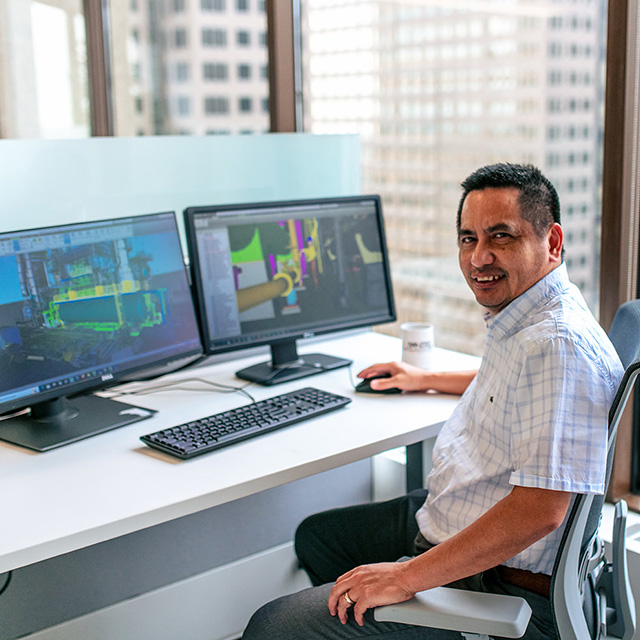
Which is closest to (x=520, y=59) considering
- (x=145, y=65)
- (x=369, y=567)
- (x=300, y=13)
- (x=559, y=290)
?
(x=300, y=13)

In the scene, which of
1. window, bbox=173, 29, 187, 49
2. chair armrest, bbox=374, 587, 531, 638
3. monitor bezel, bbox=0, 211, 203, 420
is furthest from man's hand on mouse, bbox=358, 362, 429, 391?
window, bbox=173, 29, 187, 49

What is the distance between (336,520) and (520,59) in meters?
1.40

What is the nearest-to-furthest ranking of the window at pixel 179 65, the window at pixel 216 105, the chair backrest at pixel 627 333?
the chair backrest at pixel 627 333
the window at pixel 179 65
the window at pixel 216 105

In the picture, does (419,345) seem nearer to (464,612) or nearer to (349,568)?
→ (349,568)

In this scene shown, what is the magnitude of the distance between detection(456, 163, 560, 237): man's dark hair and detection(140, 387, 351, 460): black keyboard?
24.6 inches

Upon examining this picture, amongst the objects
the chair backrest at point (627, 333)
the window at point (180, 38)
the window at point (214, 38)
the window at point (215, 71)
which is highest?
the window at point (180, 38)

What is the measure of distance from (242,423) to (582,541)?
0.73 m

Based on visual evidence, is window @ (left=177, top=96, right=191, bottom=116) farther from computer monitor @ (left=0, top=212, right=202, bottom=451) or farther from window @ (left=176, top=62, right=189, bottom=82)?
computer monitor @ (left=0, top=212, right=202, bottom=451)

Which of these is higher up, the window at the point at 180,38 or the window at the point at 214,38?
the window at the point at 180,38

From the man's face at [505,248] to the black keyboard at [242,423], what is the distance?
0.51m

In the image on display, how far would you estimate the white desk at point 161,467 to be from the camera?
48.9 inches

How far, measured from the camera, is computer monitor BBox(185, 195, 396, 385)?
1872 mm

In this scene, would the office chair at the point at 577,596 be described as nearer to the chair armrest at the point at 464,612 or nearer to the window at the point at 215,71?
the chair armrest at the point at 464,612

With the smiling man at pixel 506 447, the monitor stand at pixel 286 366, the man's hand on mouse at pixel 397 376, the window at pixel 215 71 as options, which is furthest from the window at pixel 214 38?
the smiling man at pixel 506 447
